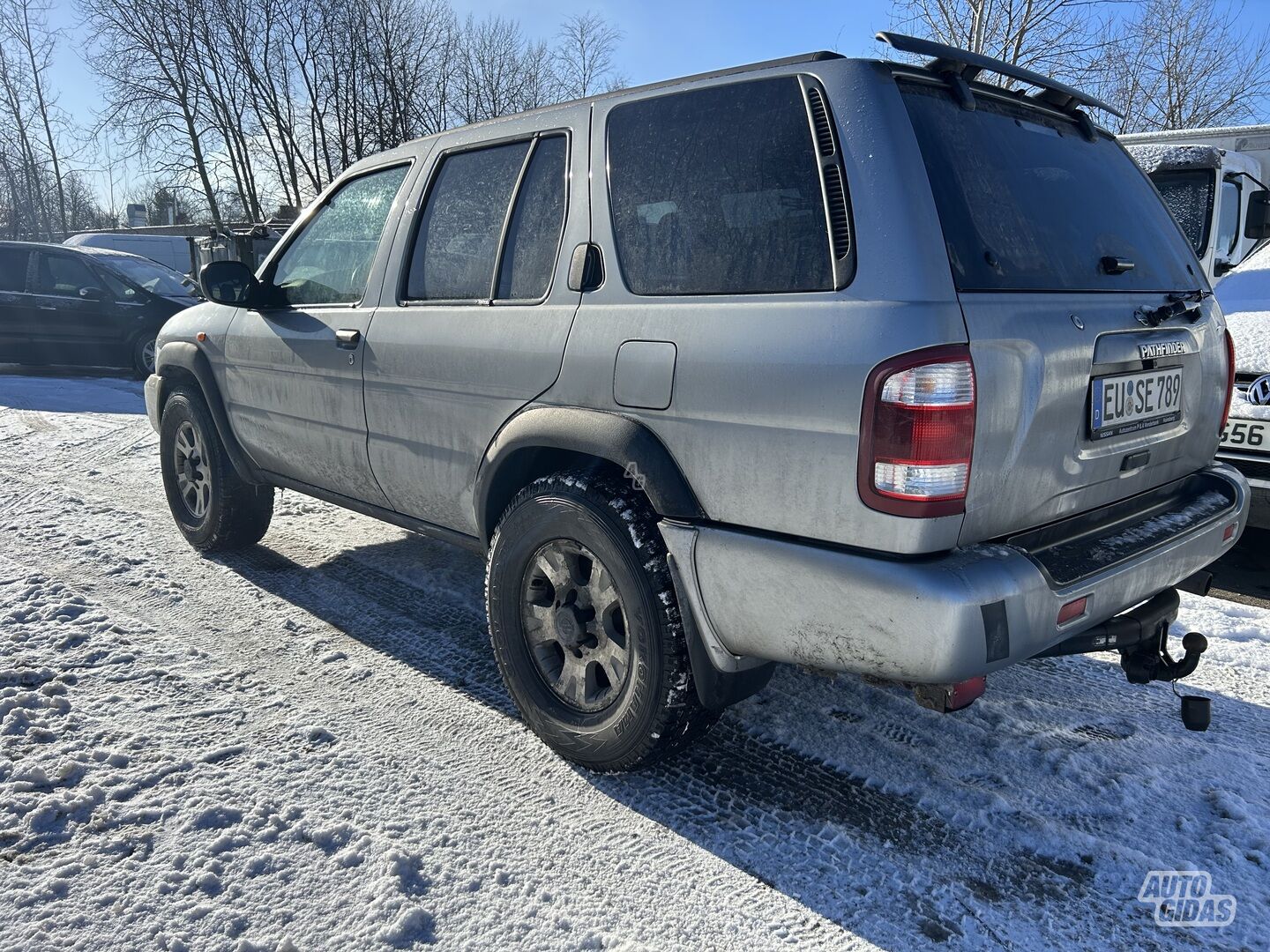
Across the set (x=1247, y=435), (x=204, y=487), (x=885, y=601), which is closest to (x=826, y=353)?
(x=885, y=601)

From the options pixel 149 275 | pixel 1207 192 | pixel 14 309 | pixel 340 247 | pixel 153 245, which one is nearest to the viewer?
pixel 340 247

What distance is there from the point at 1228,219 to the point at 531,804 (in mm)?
7816

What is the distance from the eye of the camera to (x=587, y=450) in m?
2.46

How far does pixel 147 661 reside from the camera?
323 centimetres

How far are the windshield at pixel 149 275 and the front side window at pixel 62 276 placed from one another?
0.97 feet

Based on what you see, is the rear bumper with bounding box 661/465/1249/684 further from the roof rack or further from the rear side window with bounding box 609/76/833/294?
the roof rack

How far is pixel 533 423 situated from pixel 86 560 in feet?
9.71

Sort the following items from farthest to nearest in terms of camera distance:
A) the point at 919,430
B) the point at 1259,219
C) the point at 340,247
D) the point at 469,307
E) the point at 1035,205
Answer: the point at 1259,219
the point at 340,247
the point at 469,307
the point at 1035,205
the point at 919,430

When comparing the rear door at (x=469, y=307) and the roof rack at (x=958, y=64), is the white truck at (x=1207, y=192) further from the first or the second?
the rear door at (x=469, y=307)

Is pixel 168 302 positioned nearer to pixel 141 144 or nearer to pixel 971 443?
pixel 971 443

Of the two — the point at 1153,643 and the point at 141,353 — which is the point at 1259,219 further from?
the point at 141,353

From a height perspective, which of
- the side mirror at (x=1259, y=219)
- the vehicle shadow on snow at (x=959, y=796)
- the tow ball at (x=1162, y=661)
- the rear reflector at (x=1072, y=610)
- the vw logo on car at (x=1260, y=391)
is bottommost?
the vehicle shadow on snow at (x=959, y=796)

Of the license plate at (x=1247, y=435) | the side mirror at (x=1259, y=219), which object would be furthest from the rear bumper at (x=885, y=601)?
the side mirror at (x=1259, y=219)

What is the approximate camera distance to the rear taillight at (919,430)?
1.89 metres
